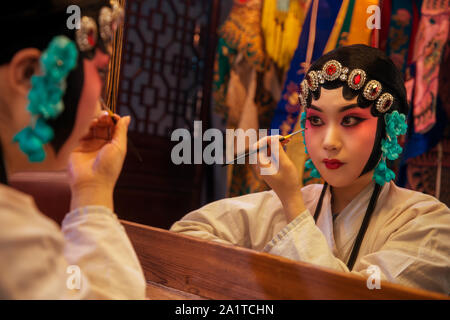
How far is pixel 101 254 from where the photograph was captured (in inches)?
26.8

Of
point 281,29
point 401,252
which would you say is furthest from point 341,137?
point 281,29

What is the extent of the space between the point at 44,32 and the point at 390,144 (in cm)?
91

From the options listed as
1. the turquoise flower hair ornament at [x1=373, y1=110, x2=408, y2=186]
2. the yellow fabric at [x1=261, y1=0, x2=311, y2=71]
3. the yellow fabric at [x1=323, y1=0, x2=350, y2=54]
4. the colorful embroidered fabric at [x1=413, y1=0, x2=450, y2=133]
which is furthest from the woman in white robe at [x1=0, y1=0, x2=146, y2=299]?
the yellow fabric at [x1=261, y1=0, x2=311, y2=71]

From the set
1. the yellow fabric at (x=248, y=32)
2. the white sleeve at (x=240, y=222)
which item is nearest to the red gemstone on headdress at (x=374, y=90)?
the white sleeve at (x=240, y=222)

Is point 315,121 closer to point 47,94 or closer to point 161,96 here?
point 47,94

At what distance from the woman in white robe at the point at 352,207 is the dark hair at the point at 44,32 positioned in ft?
1.95

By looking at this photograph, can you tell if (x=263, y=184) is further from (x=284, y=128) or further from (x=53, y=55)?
(x=53, y=55)

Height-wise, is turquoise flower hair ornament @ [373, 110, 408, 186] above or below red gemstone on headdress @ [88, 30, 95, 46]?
below

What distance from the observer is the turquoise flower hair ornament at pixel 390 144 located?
3.99 ft

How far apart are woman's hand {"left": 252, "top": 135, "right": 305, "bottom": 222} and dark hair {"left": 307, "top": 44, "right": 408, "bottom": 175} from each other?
0.62 ft

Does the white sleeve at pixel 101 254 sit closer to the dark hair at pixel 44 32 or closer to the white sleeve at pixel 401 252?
the dark hair at pixel 44 32

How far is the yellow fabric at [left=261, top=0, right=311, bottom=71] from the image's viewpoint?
1.95 m

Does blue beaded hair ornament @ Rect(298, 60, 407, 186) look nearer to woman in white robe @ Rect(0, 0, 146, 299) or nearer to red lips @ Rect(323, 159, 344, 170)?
red lips @ Rect(323, 159, 344, 170)

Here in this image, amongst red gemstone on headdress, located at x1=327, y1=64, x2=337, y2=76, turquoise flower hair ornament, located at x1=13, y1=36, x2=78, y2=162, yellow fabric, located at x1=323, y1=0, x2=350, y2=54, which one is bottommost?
turquoise flower hair ornament, located at x1=13, y1=36, x2=78, y2=162
